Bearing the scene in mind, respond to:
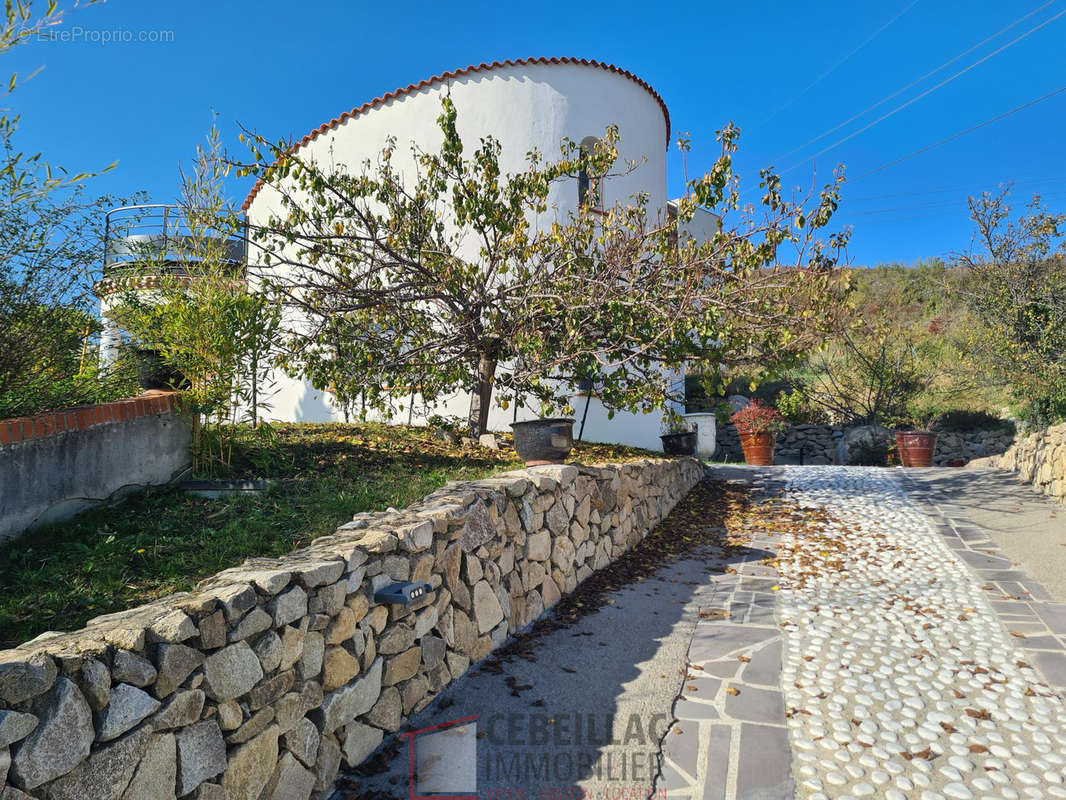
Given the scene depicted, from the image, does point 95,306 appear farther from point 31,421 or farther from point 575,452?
point 575,452

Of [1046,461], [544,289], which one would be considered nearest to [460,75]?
[544,289]

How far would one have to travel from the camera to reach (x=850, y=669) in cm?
404

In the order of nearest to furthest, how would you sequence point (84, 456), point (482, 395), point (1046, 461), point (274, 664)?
point (274, 664) < point (84, 456) < point (482, 395) < point (1046, 461)

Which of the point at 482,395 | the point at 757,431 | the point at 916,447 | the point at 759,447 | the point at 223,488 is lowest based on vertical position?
the point at 223,488

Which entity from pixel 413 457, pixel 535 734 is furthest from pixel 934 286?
pixel 535 734

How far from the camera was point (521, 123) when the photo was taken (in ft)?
35.8

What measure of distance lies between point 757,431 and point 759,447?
1.18 ft

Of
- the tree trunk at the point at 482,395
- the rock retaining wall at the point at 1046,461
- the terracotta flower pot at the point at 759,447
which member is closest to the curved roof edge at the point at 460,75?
the tree trunk at the point at 482,395

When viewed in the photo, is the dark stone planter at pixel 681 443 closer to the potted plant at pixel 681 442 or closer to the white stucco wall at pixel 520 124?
the potted plant at pixel 681 442

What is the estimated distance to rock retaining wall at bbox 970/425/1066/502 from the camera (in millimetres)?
8117

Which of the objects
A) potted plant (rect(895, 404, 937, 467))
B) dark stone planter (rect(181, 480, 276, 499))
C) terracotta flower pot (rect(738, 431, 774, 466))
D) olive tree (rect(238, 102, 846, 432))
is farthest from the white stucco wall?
dark stone planter (rect(181, 480, 276, 499))

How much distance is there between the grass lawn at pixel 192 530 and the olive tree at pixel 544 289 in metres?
1.48

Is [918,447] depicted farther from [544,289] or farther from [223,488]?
[223,488]

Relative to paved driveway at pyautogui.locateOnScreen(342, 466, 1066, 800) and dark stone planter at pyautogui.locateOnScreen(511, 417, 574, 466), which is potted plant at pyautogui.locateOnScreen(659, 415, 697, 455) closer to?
paved driveway at pyautogui.locateOnScreen(342, 466, 1066, 800)
